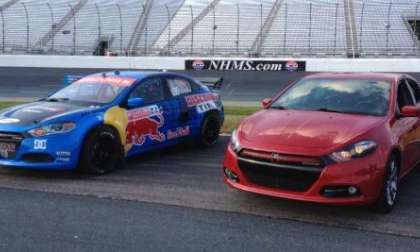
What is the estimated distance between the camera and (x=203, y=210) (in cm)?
568

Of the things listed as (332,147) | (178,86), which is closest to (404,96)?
(332,147)

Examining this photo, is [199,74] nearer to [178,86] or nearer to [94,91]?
[178,86]

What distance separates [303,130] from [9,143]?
363cm

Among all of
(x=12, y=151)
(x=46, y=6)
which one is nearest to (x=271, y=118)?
(x=12, y=151)

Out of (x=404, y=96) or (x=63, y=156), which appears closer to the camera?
(x=404, y=96)

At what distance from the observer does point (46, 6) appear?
34.4 m

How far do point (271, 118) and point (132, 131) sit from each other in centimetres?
237

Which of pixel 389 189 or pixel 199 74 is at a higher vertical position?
pixel 389 189

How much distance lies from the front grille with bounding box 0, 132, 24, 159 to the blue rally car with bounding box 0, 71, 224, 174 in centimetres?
1

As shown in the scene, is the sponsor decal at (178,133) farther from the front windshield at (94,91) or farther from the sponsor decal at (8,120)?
the sponsor decal at (8,120)

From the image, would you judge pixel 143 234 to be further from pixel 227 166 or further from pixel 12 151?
pixel 12 151

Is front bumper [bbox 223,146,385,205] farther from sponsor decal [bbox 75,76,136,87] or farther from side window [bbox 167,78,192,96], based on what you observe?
side window [bbox 167,78,192,96]

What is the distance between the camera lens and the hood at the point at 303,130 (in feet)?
17.5

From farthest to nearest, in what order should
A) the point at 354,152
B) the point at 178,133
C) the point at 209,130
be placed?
the point at 209,130 → the point at 178,133 → the point at 354,152
